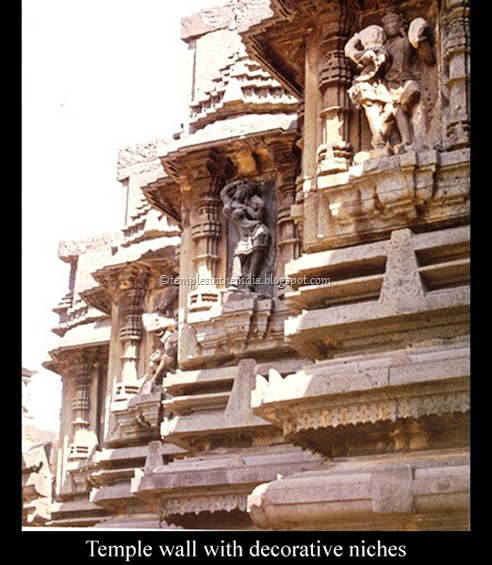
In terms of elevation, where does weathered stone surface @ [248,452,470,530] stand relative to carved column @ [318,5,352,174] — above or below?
below

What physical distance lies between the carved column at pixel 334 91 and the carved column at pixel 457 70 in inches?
41.2

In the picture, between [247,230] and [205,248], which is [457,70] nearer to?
[247,230]

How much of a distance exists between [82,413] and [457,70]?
1596 centimetres

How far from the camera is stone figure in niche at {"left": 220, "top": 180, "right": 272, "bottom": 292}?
1450 centimetres

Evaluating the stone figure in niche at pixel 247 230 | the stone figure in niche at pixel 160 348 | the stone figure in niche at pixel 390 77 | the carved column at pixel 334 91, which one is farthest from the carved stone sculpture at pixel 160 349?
the stone figure in niche at pixel 390 77

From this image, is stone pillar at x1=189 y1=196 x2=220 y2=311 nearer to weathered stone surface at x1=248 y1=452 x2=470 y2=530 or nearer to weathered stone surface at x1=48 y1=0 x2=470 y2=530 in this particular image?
weathered stone surface at x1=48 y1=0 x2=470 y2=530

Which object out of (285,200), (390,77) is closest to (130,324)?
(285,200)

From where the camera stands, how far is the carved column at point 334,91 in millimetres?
10406

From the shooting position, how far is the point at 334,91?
10766 mm

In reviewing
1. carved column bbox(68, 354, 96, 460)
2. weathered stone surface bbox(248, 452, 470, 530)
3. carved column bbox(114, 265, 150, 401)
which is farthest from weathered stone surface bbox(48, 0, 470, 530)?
carved column bbox(68, 354, 96, 460)

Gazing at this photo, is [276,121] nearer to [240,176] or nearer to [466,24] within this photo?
[240,176]

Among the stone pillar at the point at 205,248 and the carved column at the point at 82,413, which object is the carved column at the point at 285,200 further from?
the carved column at the point at 82,413

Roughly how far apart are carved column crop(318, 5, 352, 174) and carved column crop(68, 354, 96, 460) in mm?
14460

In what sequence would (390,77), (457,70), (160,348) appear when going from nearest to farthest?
(457,70) → (390,77) → (160,348)
